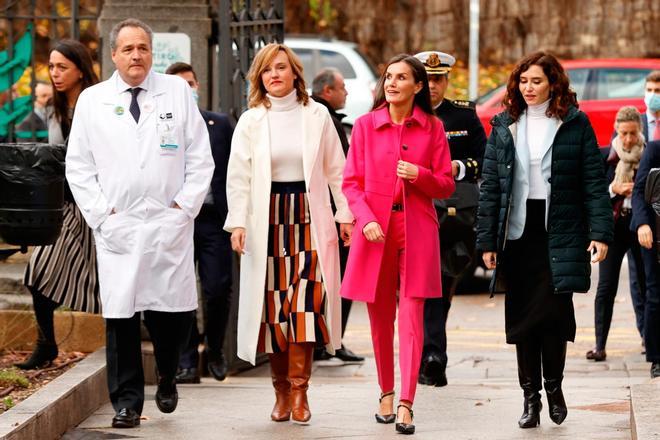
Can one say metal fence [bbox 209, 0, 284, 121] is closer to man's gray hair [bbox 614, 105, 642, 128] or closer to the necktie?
the necktie

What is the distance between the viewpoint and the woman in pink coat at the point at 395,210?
784cm

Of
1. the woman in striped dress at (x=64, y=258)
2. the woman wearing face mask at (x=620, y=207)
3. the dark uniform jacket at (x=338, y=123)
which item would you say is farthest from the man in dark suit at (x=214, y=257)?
the woman wearing face mask at (x=620, y=207)

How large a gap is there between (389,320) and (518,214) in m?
0.87

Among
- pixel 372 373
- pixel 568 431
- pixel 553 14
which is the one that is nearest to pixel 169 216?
pixel 568 431

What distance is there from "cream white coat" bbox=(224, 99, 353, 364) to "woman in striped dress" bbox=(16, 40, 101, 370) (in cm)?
127

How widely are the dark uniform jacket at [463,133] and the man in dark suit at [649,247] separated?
0.98 metres

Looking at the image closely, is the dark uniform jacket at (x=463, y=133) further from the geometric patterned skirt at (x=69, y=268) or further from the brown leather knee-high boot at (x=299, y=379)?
the geometric patterned skirt at (x=69, y=268)

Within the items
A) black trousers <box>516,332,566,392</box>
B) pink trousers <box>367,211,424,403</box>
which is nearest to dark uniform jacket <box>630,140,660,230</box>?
black trousers <box>516,332,566,392</box>

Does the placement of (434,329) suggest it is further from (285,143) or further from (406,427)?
(285,143)

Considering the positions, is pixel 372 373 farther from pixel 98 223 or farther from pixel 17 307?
pixel 98 223

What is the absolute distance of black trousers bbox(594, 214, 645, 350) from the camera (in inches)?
425

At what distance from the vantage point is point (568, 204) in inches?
301

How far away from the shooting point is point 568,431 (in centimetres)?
762

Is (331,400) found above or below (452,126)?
below
